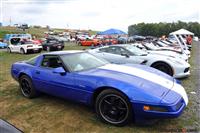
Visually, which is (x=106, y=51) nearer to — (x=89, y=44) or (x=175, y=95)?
(x=175, y=95)

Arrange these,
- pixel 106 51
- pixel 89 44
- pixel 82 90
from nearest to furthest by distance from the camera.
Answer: pixel 82 90 → pixel 106 51 → pixel 89 44

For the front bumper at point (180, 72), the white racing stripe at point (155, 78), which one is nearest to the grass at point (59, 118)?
the white racing stripe at point (155, 78)

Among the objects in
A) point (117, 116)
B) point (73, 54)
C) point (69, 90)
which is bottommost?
point (117, 116)

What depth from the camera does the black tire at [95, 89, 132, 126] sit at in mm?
3341

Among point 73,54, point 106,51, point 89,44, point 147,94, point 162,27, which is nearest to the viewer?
point 147,94

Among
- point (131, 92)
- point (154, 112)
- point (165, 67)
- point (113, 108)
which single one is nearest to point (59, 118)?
point (113, 108)

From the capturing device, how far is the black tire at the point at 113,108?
334 centimetres

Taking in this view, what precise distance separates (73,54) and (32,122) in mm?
1669

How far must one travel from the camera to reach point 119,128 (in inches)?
134

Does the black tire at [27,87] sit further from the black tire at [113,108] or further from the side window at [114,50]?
the side window at [114,50]

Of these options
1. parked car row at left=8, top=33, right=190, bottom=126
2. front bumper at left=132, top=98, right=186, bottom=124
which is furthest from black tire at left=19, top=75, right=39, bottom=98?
front bumper at left=132, top=98, right=186, bottom=124

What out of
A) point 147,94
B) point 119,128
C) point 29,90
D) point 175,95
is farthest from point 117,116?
point 29,90

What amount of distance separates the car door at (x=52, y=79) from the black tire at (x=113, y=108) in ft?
2.20

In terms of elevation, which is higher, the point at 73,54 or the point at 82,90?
the point at 73,54
